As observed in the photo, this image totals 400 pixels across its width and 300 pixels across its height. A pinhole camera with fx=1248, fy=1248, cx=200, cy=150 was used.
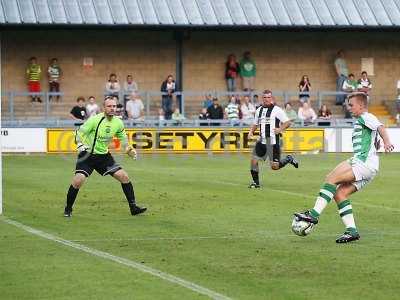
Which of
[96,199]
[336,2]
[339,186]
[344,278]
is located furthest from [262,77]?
[344,278]

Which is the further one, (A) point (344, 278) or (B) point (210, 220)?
(B) point (210, 220)

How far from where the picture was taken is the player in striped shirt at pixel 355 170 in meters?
14.5

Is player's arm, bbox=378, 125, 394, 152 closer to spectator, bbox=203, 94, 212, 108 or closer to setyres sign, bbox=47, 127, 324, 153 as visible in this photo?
setyres sign, bbox=47, 127, 324, 153

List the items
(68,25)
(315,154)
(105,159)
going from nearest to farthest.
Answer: (105,159) → (315,154) → (68,25)

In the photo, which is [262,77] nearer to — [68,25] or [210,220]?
[68,25]

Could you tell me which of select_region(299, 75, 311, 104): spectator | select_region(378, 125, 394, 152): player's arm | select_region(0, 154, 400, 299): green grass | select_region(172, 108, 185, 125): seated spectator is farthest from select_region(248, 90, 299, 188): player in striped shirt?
select_region(299, 75, 311, 104): spectator

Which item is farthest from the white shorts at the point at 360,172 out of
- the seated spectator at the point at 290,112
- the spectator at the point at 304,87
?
the spectator at the point at 304,87

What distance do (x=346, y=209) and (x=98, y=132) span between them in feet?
16.6

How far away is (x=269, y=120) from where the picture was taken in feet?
82.7

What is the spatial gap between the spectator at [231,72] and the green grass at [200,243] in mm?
18560

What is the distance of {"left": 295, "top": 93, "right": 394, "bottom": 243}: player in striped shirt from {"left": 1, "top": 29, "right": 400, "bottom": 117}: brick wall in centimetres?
3033

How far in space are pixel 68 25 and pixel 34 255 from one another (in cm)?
3013

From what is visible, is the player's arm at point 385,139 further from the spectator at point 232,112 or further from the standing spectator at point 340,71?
the standing spectator at point 340,71

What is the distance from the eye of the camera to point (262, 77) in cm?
4709
